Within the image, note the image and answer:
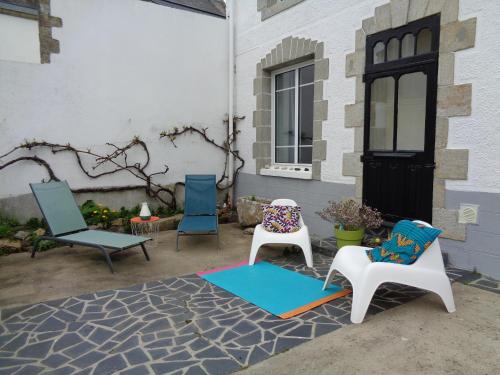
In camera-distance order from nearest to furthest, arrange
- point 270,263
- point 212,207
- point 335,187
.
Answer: point 270,263 → point 335,187 → point 212,207

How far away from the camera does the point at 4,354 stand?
8.09 feet

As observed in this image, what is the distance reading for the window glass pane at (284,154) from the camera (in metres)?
6.32

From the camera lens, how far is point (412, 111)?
14.2ft

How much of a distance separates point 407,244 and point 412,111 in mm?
2014

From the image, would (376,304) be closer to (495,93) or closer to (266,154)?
(495,93)

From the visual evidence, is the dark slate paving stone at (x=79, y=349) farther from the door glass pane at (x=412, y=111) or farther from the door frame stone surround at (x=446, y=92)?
the door glass pane at (x=412, y=111)

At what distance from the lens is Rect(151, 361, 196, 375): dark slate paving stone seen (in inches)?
87.4

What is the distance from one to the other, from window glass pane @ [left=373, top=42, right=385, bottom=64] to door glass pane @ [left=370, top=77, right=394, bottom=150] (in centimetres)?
22

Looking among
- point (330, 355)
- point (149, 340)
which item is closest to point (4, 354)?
point (149, 340)

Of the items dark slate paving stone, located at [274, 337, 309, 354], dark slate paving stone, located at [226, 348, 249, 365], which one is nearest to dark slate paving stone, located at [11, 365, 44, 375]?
dark slate paving stone, located at [226, 348, 249, 365]

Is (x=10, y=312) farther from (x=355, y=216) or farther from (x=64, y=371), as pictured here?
(x=355, y=216)

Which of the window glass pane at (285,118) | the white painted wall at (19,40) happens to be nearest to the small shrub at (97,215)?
the white painted wall at (19,40)

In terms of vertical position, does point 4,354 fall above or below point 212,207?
below

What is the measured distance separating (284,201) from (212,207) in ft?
4.37
